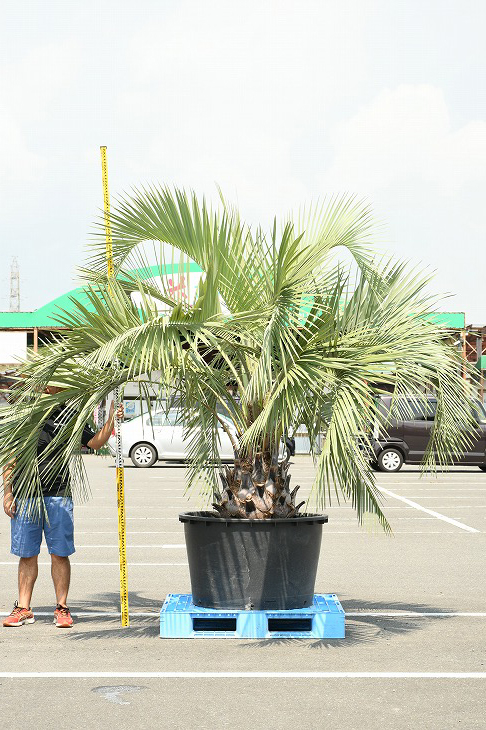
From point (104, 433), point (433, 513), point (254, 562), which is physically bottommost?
point (433, 513)

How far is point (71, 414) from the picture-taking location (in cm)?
736

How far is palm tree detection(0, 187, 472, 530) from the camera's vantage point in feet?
22.2

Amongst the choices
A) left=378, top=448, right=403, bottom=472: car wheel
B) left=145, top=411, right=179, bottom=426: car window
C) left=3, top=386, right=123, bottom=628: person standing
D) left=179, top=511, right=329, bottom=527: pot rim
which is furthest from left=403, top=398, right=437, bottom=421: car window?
left=378, top=448, right=403, bottom=472: car wheel

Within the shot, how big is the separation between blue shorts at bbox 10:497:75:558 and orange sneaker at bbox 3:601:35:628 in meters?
0.38

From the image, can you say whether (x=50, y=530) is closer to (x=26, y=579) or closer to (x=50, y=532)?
(x=50, y=532)

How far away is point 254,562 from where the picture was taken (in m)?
7.32

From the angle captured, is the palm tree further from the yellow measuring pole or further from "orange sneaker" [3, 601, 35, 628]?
"orange sneaker" [3, 601, 35, 628]

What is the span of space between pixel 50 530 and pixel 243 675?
2.06 metres

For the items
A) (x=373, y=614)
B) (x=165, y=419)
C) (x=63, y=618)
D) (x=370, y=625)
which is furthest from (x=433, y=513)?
(x=63, y=618)

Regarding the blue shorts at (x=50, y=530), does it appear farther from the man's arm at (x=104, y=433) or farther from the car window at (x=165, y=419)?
the car window at (x=165, y=419)

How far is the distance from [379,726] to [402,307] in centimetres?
328

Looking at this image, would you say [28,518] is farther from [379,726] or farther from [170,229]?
[379,726]

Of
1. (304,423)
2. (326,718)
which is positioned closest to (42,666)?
(326,718)

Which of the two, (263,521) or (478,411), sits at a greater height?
(478,411)
